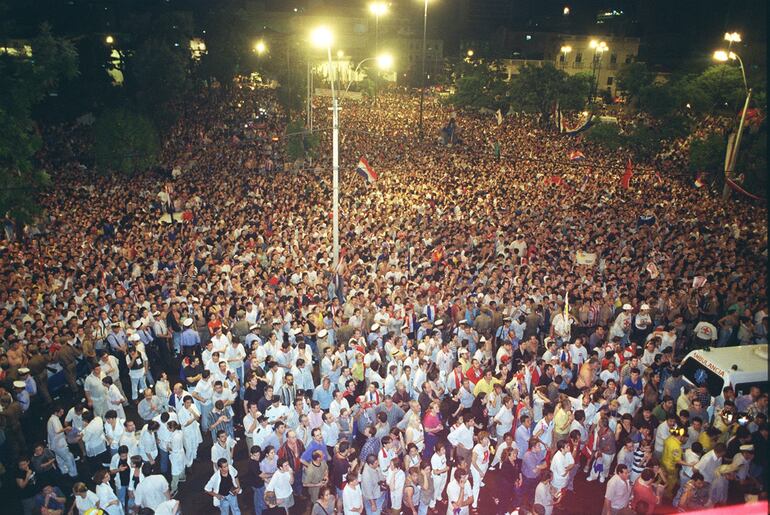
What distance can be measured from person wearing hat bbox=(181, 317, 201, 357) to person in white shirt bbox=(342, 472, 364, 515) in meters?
5.13

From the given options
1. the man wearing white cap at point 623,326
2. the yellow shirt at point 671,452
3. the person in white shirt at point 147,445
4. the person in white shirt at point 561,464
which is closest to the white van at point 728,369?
the man wearing white cap at point 623,326

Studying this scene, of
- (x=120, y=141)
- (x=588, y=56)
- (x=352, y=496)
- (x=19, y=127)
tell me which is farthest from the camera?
(x=588, y=56)

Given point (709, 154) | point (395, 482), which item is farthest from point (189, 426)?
point (709, 154)

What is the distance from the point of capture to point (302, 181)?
22000 mm

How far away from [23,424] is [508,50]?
8066 centimetres

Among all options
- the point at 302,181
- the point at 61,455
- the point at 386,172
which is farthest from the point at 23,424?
the point at 386,172

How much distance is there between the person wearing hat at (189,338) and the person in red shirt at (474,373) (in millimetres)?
5146

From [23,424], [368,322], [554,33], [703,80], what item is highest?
[554,33]

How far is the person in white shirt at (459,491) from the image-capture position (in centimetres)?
652

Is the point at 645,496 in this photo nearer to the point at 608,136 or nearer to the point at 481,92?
the point at 608,136

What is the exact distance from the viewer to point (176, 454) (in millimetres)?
7586

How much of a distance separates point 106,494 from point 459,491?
4208 mm

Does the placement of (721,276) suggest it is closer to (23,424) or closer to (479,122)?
(23,424)

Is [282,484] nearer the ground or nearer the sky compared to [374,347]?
nearer the ground
